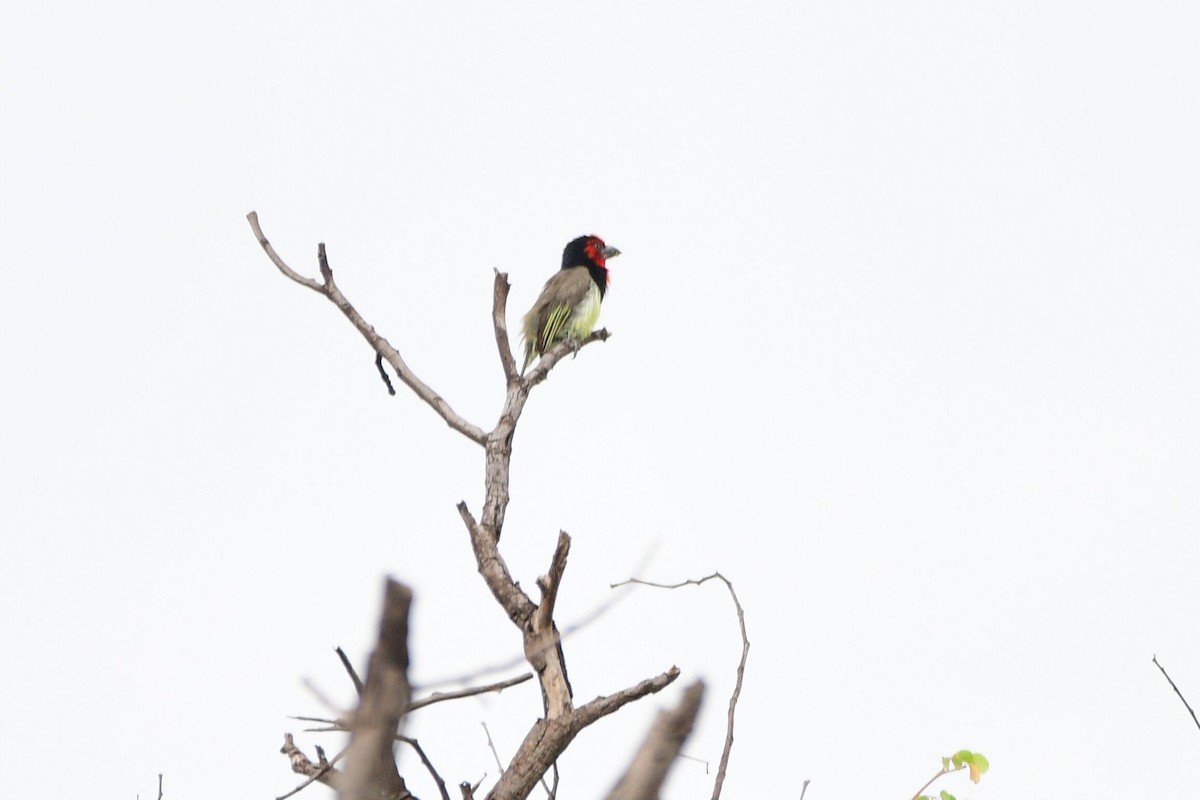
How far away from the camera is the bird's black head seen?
9.54 metres

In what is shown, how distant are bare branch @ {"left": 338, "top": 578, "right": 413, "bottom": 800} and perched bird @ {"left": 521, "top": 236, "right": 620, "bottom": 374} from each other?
6.29 m

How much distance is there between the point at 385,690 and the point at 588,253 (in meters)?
8.15

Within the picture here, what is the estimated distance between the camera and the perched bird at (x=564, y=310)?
8.28 metres

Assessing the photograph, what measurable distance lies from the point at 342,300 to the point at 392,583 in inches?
103

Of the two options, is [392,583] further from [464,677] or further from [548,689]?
[548,689]

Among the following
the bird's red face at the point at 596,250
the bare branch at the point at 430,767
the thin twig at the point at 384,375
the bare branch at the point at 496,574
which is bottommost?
the bare branch at the point at 430,767

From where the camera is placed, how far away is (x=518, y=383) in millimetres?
4211

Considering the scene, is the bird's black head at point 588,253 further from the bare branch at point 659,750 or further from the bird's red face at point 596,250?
the bare branch at point 659,750

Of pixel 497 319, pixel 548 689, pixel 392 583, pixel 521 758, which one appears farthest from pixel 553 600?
pixel 497 319

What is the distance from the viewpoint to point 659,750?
71.9 inches

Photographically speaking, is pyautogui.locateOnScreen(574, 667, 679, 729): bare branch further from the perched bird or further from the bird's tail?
the bird's tail

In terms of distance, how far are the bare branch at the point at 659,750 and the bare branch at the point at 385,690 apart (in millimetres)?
350

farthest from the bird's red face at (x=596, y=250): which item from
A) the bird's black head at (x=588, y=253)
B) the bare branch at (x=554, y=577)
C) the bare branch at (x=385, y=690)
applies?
the bare branch at (x=385, y=690)

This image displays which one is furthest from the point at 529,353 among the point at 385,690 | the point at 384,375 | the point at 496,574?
the point at 385,690
